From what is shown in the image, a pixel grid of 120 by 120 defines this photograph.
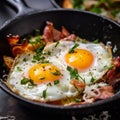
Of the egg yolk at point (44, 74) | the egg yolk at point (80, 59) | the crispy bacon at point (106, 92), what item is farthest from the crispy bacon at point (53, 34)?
the crispy bacon at point (106, 92)

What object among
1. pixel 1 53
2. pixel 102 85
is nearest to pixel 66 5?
pixel 1 53

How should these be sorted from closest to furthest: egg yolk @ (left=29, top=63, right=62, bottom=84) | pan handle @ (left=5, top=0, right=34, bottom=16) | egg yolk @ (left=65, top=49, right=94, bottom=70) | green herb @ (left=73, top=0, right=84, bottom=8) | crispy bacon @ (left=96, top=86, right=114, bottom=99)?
crispy bacon @ (left=96, top=86, right=114, bottom=99), egg yolk @ (left=29, top=63, right=62, bottom=84), egg yolk @ (left=65, top=49, right=94, bottom=70), pan handle @ (left=5, top=0, right=34, bottom=16), green herb @ (left=73, top=0, right=84, bottom=8)

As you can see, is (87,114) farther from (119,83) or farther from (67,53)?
(67,53)

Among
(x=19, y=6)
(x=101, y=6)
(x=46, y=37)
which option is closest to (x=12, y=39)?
(x=46, y=37)

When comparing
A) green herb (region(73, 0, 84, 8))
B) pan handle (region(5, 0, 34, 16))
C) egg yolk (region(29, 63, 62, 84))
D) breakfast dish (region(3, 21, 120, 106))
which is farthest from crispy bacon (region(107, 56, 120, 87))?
green herb (region(73, 0, 84, 8))

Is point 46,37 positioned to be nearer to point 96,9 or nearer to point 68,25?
point 68,25

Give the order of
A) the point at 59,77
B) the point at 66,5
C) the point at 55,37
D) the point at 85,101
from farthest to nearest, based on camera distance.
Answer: the point at 66,5 → the point at 55,37 → the point at 59,77 → the point at 85,101

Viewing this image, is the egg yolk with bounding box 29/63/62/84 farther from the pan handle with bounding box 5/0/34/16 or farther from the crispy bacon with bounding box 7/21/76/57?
the pan handle with bounding box 5/0/34/16
